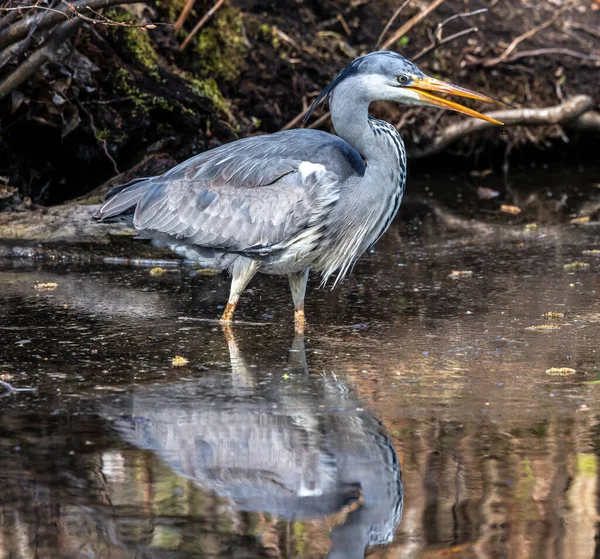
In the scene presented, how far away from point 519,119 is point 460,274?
4496 millimetres

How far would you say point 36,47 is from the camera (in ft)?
27.2

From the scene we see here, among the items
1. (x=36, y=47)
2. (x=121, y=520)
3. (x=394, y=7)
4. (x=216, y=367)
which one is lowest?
(x=121, y=520)

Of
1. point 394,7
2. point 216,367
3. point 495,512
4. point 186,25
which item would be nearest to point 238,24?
point 186,25

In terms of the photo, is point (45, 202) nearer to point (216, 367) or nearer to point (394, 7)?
→ point (216, 367)

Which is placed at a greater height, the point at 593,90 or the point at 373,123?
the point at 593,90

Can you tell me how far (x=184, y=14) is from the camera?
1011cm

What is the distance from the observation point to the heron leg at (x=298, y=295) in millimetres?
6391

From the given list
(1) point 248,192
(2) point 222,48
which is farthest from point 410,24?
(1) point 248,192

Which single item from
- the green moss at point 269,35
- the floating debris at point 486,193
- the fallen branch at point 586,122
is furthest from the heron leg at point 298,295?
the fallen branch at point 586,122

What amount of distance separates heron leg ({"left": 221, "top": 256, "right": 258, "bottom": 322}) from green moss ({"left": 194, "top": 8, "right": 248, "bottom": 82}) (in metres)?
4.56

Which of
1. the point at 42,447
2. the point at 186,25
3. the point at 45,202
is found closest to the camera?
the point at 42,447

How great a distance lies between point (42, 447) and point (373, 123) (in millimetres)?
3059

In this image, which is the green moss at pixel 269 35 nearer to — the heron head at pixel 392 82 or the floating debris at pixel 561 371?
the heron head at pixel 392 82

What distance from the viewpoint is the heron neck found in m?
6.29
